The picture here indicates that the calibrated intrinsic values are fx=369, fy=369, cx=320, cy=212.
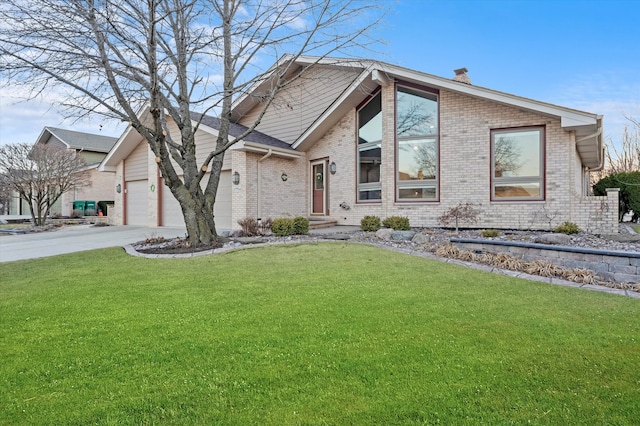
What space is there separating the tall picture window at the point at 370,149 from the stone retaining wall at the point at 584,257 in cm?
552

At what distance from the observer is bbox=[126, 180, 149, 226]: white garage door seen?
692 inches

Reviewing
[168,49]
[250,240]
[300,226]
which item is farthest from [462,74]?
[168,49]

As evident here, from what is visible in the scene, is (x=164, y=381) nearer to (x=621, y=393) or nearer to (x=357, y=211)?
(x=621, y=393)

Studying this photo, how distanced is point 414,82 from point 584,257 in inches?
286

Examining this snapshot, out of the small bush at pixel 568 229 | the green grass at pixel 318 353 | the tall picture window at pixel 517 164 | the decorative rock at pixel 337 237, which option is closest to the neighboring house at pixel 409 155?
the tall picture window at pixel 517 164

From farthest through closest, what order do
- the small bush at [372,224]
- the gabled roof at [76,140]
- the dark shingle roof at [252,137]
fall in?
1. the gabled roof at [76,140]
2. the dark shingle roof at [252,137]
3. the small bush at [372,224]

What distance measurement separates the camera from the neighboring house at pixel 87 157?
915 inches

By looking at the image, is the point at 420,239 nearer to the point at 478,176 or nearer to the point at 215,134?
the point at 478,176

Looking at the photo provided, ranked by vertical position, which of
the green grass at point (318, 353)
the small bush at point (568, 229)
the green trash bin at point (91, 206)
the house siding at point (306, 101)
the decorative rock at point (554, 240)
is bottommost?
the green grass at point (318, 353)

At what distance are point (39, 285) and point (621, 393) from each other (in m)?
6.63

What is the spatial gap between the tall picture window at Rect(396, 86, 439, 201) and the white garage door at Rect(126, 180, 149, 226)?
1210 cm

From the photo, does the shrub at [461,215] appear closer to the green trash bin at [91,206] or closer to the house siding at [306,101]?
the house siding at [306,101]

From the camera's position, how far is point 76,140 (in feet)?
85.4

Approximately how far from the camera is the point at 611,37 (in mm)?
13859
